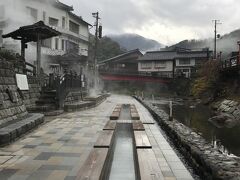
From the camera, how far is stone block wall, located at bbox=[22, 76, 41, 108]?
17562mm

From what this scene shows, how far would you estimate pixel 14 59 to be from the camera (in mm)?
17188

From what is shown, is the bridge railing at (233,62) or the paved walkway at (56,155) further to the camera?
the bridge railing at (233,62)

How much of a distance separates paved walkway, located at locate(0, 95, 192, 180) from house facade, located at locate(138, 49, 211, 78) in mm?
60597

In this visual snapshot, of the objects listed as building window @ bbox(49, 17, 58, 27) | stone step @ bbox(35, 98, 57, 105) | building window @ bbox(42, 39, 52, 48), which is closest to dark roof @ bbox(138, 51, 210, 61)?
building window @ bbox(49, 17, 58, 27)

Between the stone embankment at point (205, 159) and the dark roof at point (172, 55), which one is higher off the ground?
the dark roof at point (172, 55)

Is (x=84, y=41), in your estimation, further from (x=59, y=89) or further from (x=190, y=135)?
(x=190, y=135)

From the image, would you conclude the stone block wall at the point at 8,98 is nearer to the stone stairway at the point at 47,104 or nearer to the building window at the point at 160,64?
the stone stairway at the point at 47,104

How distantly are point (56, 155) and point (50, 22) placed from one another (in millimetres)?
44837

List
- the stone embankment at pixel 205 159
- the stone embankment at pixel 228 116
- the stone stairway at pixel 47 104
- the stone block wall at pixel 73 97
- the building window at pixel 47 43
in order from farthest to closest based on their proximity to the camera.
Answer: the building window at pixel 47 43, the stone block wall at pixel 73 97, the stone embankment at pixel 228 116, the stone stairway at pixel 47 104, the stone embankment at pixel 205 159

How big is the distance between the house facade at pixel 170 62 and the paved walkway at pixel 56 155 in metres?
60.6

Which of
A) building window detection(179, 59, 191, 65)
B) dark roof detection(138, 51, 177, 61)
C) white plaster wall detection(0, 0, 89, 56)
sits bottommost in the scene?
building window detection(179, 59, 191, 65)

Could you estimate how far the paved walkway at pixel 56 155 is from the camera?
690 cm

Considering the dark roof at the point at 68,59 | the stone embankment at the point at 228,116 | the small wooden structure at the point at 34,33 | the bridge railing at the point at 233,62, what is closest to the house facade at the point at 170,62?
the bridge railing at the point at 233,62

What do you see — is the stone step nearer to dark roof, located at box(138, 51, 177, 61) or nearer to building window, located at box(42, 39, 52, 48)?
building window, located at box(42, 39, 52, 48)
